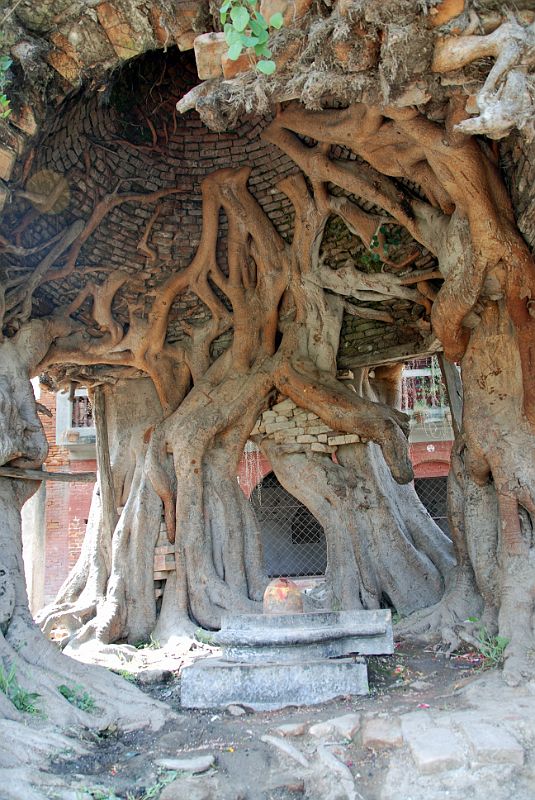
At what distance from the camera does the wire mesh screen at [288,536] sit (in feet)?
39.7

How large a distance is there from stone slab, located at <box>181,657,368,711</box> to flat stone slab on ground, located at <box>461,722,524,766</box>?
116cm

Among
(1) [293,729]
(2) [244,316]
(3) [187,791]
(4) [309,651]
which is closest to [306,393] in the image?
(2) [244,316]

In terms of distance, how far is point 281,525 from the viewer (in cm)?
1246

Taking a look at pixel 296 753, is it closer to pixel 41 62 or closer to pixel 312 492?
pixel 312 492

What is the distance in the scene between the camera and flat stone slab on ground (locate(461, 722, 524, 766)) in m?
3.11

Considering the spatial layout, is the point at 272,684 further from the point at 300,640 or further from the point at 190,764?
the point at 190,764

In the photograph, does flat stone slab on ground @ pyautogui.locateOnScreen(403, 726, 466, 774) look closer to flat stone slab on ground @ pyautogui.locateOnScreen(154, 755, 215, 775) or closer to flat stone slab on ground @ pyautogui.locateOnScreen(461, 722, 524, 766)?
flat stone slab on ground @ pyautogui.locateOnScreen(461, 722, 524, 766)

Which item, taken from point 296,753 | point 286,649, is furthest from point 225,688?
point 296,753

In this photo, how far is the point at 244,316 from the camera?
7.69 meters

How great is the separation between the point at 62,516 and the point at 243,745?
29.3ft

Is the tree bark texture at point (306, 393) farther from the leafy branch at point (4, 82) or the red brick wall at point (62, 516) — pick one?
the red brick wall at point (62, 516)

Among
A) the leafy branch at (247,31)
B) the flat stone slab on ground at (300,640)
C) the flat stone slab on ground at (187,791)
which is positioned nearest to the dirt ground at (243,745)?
the flat stone slab on ground at (187,791)

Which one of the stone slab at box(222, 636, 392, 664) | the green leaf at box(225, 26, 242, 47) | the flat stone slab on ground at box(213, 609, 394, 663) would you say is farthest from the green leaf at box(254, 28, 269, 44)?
the stone slab at box(222, 636, 392, 664)

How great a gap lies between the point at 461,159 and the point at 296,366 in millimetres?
3176
